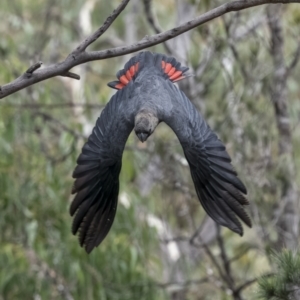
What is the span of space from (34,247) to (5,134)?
32.3 inches

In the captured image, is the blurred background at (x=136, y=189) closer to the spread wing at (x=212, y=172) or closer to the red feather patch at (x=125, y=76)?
the spread wing at (x=212, y=172)

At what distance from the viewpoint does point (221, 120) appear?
17.5 feet

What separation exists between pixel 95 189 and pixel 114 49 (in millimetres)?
998

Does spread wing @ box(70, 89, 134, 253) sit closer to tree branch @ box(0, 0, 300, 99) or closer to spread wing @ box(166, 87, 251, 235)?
spread wing @ box(166, 87, 251, 235)

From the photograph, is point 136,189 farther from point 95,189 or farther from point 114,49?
point 114,49

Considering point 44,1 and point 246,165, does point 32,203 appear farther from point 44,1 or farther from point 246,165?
point 44,1

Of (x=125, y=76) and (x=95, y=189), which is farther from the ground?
(x=125, y=76)

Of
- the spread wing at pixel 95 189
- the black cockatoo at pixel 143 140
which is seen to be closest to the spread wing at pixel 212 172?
the black cockatoo at pixel 143 140

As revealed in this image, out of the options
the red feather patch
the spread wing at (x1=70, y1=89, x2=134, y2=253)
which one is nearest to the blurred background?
the spread wing at (x1=70, y1=89, x2=134, y2=253)

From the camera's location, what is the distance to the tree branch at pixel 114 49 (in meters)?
2.85

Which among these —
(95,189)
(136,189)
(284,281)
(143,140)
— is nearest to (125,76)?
(143,140)

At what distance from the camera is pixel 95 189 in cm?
367

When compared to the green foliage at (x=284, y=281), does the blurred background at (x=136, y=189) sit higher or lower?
higher

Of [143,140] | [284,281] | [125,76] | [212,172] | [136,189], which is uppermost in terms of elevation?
[125,76]
